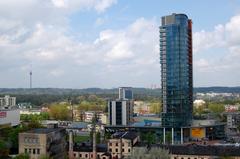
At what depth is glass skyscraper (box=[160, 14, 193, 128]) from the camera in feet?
328

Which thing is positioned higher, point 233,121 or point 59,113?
point 59,113

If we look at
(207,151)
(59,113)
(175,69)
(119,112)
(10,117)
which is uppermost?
(175,69)

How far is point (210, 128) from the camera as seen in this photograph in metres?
106

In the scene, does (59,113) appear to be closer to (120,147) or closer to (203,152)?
(120,147)

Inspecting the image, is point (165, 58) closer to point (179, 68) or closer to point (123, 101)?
point (179, 68)

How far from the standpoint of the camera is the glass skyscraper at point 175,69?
99.9 m

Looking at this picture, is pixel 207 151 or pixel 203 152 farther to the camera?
pixel 207 151

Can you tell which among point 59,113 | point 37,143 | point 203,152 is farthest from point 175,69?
point 59,113

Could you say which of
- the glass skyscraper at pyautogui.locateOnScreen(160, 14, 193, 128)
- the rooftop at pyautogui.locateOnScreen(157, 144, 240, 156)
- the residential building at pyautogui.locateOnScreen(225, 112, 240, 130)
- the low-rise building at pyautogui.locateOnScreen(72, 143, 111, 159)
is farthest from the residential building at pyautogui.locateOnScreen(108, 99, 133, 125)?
the rooftop at pyautogui.locateOnScreen(157, 144, 240, 156)

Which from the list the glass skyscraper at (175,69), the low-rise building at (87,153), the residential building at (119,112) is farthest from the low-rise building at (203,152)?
the residential building at (119,112)

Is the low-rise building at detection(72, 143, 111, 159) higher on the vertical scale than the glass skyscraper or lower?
lower

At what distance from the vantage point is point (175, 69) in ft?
329

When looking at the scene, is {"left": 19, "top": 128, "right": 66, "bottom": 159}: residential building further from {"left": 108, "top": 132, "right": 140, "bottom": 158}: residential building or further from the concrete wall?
the concrete wall

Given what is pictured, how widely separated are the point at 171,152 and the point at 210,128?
147ft
